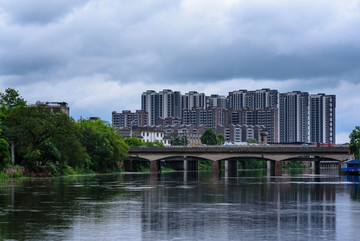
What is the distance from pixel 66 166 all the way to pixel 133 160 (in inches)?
1918

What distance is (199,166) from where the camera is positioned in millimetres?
189125

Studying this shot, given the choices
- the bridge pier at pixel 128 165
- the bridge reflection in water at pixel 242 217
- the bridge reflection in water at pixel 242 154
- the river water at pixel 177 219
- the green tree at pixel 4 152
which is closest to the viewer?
the river water at pixel 177 219

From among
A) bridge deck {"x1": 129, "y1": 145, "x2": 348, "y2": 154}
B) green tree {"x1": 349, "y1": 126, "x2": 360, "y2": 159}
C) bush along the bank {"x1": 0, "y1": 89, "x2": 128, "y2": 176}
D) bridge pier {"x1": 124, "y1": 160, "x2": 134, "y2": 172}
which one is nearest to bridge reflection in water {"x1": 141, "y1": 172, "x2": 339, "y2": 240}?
bush along the bank {"x1": 0, "y1": 89, "x2": 128, "y2": 176}

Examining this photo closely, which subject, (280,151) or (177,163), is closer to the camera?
(280,151)

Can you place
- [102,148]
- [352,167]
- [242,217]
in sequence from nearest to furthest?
[242,217] → [352,167] → [102,148]

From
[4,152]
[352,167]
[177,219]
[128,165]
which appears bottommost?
[177,219]

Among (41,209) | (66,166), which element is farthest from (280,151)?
(41,209)

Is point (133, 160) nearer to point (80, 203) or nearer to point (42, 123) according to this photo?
point (42, 123)

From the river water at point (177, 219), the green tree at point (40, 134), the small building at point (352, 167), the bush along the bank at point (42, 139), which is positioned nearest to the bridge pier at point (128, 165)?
the bush along the bank at point (42, 139)

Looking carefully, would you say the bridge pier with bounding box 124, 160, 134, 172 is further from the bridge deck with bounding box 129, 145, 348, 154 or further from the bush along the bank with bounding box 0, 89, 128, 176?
the bush along the bank with bounding box 0, 89, 128, 176

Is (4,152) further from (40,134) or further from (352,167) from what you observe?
(352,167)

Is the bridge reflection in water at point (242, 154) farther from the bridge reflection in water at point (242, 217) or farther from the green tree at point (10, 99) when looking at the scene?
the bridge reflection in water at point (242, 217)

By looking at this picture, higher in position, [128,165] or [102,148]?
[102,148]

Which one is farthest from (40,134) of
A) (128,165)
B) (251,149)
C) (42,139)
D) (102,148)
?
(128,165)
